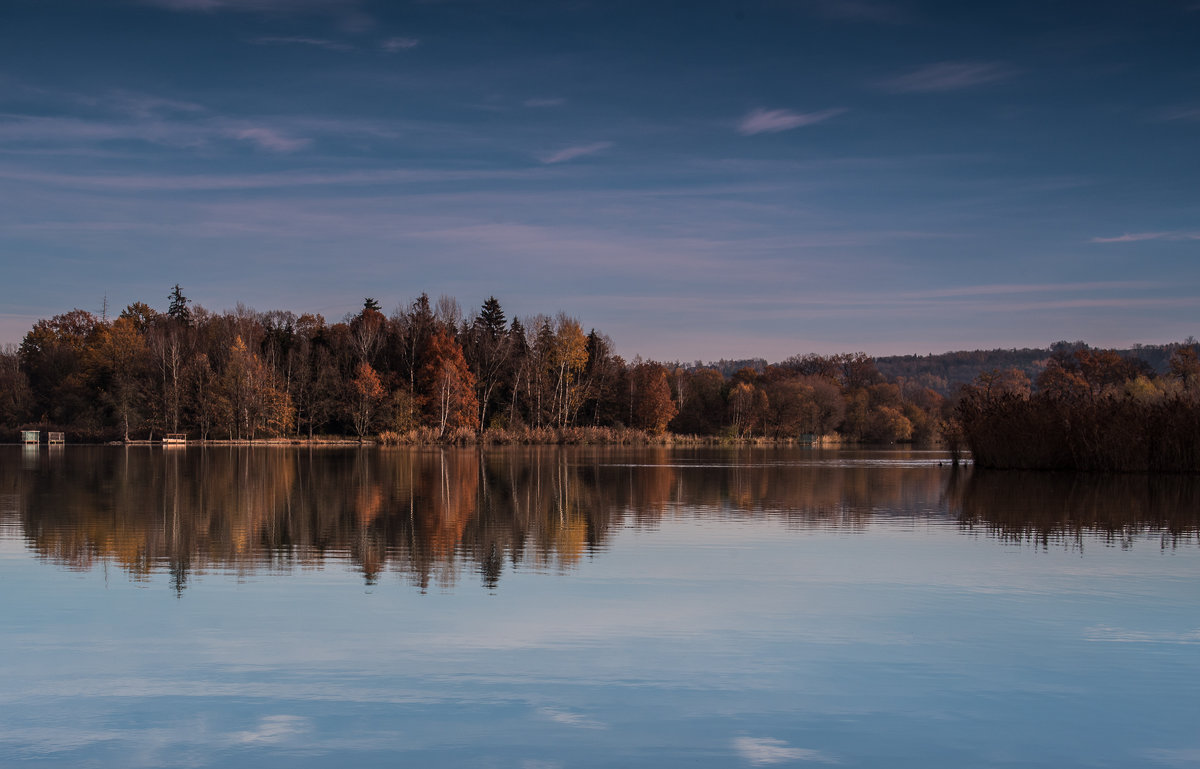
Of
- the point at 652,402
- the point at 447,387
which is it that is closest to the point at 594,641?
the point at 447,387

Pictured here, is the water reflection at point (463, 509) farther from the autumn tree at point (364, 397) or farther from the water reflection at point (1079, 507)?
the autumn tree at point (364, 397)

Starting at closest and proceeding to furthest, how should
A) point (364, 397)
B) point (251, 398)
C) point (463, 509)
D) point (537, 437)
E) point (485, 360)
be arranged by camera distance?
point (463, 509) < point (251, 398) < point (364, 397) < point (537, 437) < point (485, 360)

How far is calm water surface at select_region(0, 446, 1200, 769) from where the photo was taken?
517 cm

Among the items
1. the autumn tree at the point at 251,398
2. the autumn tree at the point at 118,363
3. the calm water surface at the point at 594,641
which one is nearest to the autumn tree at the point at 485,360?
the autumn tree at the point at 251,398

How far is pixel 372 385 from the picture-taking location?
62562mm

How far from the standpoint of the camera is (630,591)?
9.47 metres

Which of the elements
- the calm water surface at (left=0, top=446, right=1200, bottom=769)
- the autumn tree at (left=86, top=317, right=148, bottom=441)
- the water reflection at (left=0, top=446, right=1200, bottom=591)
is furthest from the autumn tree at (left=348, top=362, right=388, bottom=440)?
the calm water surface at (left=0, top=446, right=1200, bottom=769)

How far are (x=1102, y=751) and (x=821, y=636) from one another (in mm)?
2657

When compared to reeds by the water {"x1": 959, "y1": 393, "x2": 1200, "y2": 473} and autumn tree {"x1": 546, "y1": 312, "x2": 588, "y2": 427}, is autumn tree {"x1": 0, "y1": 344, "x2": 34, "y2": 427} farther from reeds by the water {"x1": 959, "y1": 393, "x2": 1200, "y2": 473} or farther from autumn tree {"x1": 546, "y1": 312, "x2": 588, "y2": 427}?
reeds by the water {"x1": 959, "y1": 393, "x2": 1200, "y2": 473}

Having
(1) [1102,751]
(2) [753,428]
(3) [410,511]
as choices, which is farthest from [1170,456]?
(2) [753,428]

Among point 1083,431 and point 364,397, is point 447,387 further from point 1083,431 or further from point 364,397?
point 1083,431

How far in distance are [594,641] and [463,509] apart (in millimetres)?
10105

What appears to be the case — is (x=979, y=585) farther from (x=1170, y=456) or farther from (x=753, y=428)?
(x=753, y=428)

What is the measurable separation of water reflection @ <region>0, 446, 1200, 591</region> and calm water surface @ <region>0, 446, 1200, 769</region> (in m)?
0.12
